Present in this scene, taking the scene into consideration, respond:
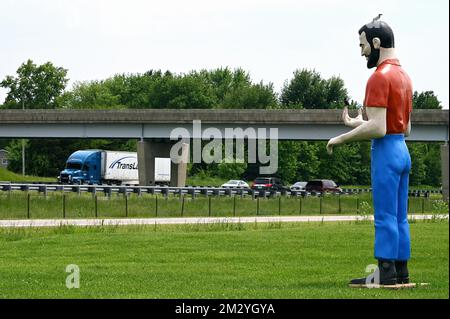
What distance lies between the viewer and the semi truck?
79188 millimetres

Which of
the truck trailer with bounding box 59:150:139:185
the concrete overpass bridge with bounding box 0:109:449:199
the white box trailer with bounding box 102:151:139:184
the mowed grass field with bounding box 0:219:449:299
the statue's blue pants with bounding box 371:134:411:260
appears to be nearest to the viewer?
the statue's blue pants with bounding box 371:134:411:260

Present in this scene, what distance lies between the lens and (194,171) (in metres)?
104

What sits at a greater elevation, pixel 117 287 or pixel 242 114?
pixel 242 114

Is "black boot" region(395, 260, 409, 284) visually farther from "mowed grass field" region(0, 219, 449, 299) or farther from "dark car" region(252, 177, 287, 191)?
"dark car" region(252, 177, 287, 191)

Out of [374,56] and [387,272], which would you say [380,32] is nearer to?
[374,56]

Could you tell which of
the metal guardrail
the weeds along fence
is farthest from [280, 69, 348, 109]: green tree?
the weeds along fence

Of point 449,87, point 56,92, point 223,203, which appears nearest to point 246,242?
point 449,87

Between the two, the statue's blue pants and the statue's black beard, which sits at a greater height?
the statue's black beard

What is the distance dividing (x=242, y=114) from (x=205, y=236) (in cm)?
4065

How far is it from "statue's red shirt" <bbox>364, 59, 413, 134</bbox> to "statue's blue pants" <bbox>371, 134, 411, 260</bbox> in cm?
20

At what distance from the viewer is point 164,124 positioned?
230ft

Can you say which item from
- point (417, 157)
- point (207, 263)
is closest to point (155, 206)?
point (207, 263)
